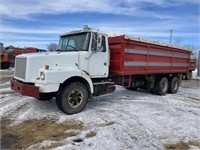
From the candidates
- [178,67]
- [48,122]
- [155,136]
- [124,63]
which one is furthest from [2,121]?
[178,67]

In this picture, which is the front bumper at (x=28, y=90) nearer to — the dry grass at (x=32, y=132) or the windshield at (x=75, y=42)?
the dry grass at (x=32, y=132)

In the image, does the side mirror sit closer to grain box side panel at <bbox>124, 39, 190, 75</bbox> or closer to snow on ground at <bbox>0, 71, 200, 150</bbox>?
grain box side panel at <bbox>124, 39, 190, 75</bbox>

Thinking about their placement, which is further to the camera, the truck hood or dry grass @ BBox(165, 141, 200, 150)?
the truck hood

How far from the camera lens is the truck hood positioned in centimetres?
648

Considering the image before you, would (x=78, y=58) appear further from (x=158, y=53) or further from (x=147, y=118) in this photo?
(x=158, y=53)

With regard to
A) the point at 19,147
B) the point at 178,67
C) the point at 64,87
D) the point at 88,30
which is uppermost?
the point at 88,30

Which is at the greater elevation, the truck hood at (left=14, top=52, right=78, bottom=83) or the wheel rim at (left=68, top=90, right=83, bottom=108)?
the truck hood at (left=14, top=52, right=78, bottom=83)

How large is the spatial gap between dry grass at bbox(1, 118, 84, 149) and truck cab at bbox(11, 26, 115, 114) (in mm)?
756

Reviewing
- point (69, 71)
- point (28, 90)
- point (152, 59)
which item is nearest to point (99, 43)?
point (69, 71)

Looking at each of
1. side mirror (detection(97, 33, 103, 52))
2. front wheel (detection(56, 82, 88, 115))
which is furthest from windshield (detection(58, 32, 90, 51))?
front wheel (detection(56, 82, 88, 115))

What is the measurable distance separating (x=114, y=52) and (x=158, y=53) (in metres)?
2.69

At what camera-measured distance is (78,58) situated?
710 cm

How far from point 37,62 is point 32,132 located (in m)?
1.99

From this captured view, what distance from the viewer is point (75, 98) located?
6.94 meters
